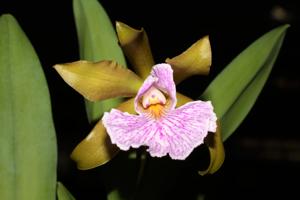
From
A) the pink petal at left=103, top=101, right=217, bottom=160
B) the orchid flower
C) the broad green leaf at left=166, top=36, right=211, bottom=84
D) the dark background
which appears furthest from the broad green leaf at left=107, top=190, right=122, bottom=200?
the dark background

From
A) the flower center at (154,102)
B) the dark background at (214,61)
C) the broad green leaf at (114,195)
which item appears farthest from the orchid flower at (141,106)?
the dark background at (214,61)

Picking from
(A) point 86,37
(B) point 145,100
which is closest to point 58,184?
(B) point 145,100

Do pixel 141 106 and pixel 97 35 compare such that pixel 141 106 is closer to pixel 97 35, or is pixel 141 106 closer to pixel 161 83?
pixel 161 83

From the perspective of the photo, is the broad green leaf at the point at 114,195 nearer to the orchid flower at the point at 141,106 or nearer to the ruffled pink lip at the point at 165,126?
the orchid flower at the point at 141,106

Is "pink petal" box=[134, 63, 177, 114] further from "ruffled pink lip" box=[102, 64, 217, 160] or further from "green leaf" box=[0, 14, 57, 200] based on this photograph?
"green leaf" box=[0, 14, 57, 200]

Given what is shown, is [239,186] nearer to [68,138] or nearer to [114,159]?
[68,138]
